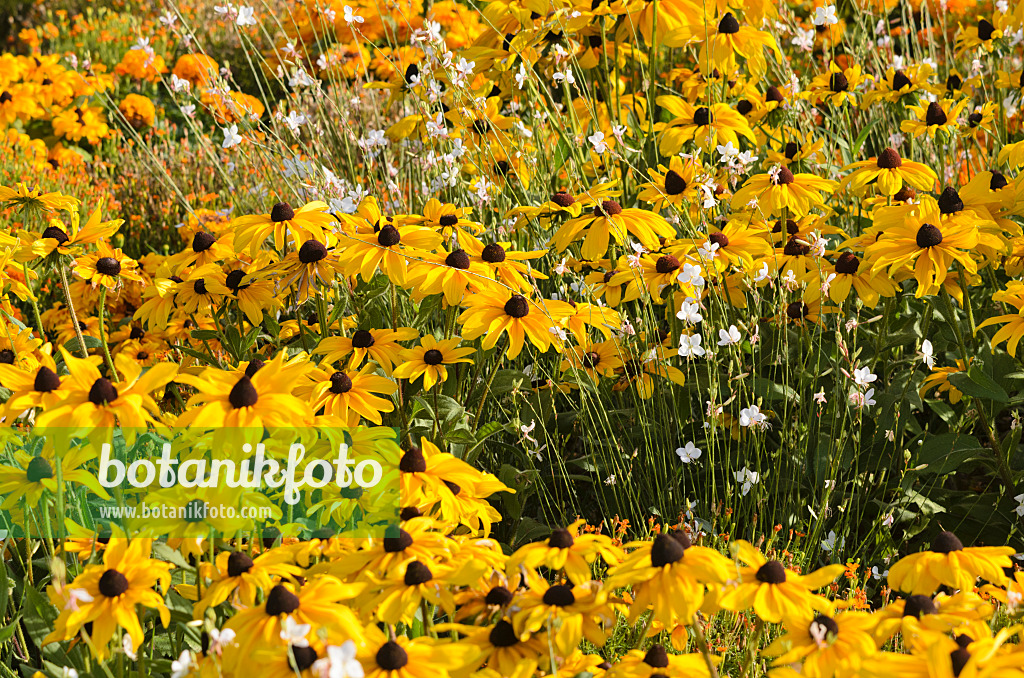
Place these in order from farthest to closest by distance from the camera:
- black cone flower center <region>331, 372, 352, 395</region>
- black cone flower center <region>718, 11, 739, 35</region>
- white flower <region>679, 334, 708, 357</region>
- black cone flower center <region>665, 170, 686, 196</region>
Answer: black cone flower center <region>718, 11, 739, 35</region>
black cone flower center <region>665, 170, 686, 196</region>
white flower <region>679, 334, 708, 357</region>
black cone flower center <region>331, 372, 352, 395</region>

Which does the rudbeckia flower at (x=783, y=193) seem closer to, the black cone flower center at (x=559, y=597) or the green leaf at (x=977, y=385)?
the green leaf at (x=977, y=385)

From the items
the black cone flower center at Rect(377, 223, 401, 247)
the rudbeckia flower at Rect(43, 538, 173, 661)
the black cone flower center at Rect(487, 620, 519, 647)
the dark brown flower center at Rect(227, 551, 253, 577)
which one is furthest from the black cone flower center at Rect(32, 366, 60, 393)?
the black cone flower center at Rect(377, 223, 401, 247)

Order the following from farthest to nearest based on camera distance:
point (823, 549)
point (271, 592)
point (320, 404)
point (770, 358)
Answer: point (770, 358), point (823, 549), point (320, 404), point (271, 592)

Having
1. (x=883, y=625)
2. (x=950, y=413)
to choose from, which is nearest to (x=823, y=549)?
(x=950, y=413)

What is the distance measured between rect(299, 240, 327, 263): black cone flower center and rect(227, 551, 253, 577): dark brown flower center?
0.99 metres

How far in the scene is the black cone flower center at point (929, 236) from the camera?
2207 millimetres

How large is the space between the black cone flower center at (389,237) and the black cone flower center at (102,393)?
959mm

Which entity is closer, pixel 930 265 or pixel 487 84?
pixel 930 265

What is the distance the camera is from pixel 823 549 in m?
2.54

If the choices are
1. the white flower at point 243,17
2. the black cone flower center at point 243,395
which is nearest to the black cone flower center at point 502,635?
the black cone flower center at point 243,395

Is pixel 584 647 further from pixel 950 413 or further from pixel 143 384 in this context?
pixel 950 413

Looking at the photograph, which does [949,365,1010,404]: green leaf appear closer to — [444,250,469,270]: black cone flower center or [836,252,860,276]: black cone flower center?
[836,252,860,276]: black cone flower center

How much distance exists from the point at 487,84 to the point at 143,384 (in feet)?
7.56

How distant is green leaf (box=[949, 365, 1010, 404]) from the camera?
2.29 metres
